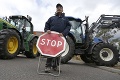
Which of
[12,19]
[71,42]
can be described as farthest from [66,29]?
[12,19]

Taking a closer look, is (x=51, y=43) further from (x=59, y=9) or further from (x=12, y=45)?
(x=12, y=45)

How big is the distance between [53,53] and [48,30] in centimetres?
70

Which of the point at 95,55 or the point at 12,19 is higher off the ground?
the point at 12,19

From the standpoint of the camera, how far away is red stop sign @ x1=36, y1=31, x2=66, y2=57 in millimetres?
7964

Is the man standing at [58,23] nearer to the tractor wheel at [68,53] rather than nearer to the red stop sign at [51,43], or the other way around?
the red stop sign at [51,43]

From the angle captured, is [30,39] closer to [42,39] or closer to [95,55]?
[95,55]

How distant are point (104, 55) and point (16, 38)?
14.2 feet

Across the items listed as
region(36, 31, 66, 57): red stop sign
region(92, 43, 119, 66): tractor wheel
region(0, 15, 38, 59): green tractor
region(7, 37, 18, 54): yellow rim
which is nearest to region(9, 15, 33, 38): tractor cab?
region(0, 15, 38, 59): green tractor

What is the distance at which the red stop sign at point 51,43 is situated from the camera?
7964 millimetres

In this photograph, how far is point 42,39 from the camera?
812cm

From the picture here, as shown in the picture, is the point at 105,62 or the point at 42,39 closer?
the point at 42,39

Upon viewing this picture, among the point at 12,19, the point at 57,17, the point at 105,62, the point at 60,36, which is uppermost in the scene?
the point at 12,19

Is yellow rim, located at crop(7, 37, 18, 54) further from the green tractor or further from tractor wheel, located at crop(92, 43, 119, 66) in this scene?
tractor wheel, located at crop(92, 43, 119, 66)

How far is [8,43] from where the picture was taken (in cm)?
1168
